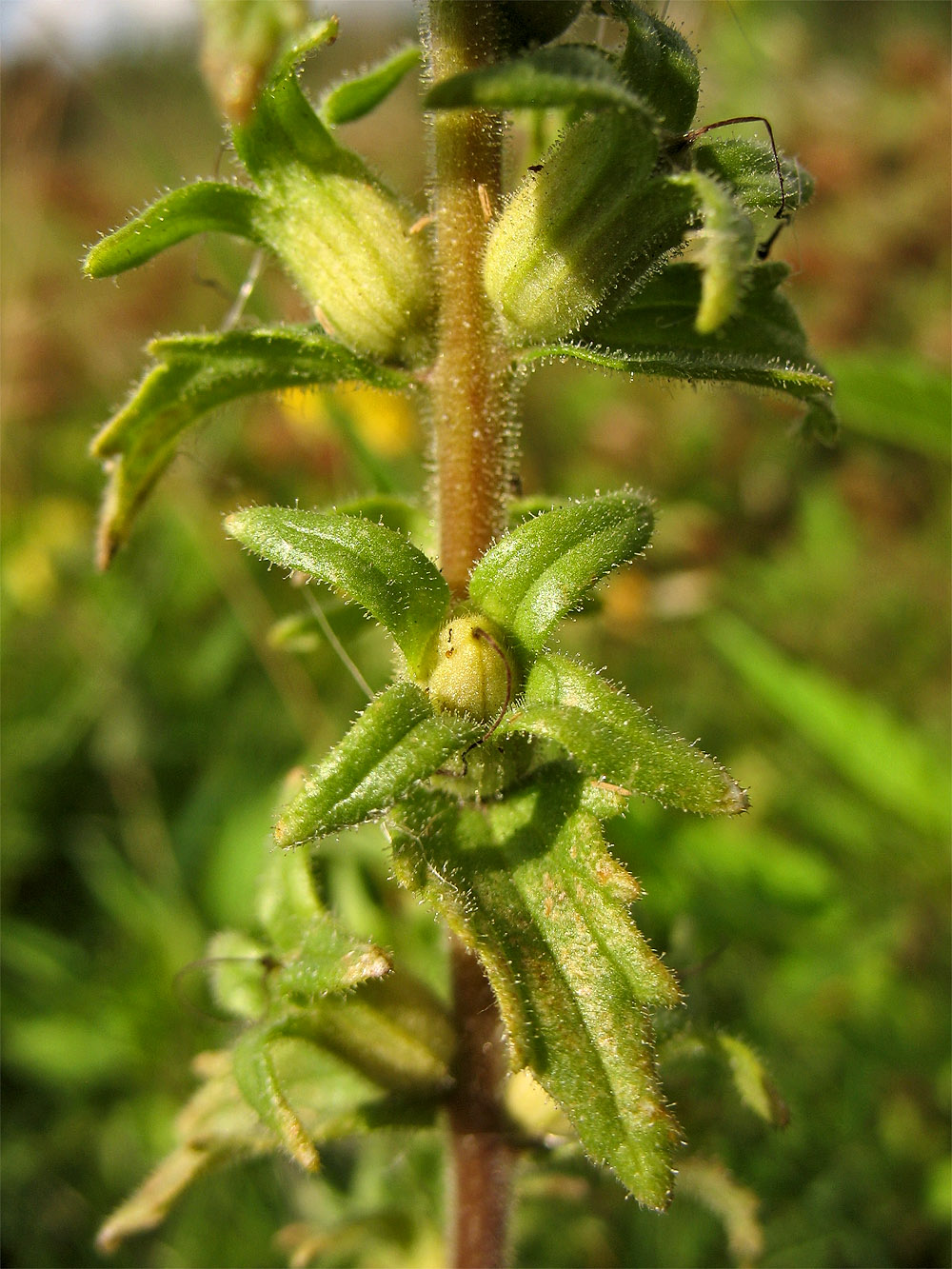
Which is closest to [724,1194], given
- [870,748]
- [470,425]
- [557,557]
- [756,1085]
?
[756,1085]

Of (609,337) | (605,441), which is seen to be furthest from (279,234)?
(605,441)

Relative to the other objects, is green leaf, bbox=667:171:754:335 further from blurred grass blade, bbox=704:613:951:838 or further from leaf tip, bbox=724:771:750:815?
blurred grass blade, bbox=704:613:951:838

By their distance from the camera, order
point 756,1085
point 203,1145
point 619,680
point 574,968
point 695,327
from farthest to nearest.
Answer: point 619,680 → point 203,1145 → point 756,1085 → point 695,327 → point 574,968

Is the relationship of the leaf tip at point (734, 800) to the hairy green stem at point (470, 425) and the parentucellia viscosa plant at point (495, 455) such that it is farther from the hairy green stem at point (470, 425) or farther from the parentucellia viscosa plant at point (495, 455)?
the hairy green stem at point (470, 425)

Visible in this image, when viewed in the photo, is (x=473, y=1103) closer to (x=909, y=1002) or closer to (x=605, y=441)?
(x=909, y=1002)

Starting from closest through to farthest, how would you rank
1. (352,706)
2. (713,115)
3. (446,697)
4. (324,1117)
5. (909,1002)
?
(446,697), (324,1117), (909,1002), (352,706), (713,115)

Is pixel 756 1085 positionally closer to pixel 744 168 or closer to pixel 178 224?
pixel 744 168

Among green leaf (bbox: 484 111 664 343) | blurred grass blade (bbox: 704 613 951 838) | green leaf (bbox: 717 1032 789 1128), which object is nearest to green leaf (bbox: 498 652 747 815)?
green leaf (bbox: 484 111 664 343)
